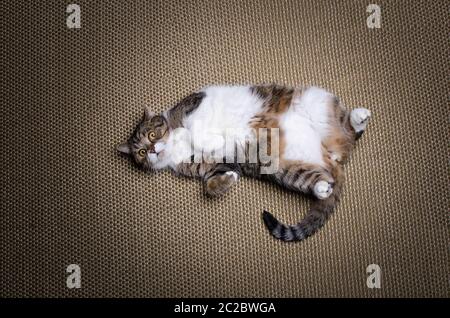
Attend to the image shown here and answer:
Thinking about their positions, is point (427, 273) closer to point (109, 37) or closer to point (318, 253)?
point (318, 253)

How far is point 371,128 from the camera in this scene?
177 cm

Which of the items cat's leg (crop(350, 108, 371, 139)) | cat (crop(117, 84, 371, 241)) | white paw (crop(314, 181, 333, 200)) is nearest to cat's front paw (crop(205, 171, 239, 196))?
cat (crop(117, 84, 371, 241))

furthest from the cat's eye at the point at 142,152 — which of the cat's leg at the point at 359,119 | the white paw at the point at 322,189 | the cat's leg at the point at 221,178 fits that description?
the cat's leg at the point at 359,119

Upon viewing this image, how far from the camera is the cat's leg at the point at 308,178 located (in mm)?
1597

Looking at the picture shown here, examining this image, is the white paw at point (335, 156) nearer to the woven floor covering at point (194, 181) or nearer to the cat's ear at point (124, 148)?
the woven floor covering at point (194, 181)

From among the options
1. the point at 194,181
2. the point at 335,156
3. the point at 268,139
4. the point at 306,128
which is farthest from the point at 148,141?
the point at 335,156

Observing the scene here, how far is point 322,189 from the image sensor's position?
1589mm

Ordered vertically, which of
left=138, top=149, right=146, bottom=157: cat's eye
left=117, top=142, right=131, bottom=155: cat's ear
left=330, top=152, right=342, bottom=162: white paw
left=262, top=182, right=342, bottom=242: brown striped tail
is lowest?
left=262, top=182, right=342, bottom=242: brown striped tail

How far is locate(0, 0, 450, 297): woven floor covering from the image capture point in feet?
5.59

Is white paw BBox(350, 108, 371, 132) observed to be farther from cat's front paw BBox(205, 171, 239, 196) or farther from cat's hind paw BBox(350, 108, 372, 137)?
cat's front paw BBox(205, 171, 239, 196)

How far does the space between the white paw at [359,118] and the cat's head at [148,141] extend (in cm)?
67

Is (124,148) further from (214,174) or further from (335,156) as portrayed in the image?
(335,156)

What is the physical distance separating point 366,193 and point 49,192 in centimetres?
119

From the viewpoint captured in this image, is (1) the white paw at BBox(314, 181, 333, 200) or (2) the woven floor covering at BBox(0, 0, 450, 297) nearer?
(1) the white paw at BBox(314, 181, 333, 200)
